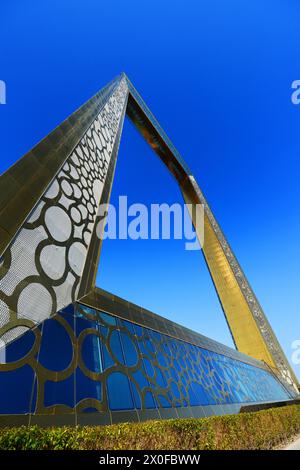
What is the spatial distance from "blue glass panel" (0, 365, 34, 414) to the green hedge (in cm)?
116

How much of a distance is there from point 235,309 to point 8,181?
27609 millimetres

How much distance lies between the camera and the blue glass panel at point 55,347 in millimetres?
5191

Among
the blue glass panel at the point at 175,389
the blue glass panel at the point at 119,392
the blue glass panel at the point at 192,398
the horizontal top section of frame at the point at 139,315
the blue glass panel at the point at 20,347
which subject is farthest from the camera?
the blue glass panel at the point at 192,398

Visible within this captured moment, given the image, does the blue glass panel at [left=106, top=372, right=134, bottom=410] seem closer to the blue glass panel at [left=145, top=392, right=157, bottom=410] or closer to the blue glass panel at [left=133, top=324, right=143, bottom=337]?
the blue glass panel at [left=145, top=392, right=157, bottom=410]

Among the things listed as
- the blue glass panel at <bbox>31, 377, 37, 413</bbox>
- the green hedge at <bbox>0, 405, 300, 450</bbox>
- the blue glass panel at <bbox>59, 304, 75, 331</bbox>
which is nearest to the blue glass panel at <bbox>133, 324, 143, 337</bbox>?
the blue glass panel at <bbox>59, 304, 75, 331</bbox>

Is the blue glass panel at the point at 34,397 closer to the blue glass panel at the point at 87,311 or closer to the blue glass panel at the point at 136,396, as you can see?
the blue glass panel at the point at 87,311

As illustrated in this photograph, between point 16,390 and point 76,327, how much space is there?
1.96 m

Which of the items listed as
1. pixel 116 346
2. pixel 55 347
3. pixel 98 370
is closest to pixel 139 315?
pixel 116 346

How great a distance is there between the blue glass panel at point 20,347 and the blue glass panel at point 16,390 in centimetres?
24

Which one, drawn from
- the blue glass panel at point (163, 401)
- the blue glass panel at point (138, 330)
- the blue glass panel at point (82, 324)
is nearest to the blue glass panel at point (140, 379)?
the blue glass panel at point (163, 401)

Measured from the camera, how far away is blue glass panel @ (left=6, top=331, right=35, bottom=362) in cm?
479

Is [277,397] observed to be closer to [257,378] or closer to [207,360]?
[257,378]

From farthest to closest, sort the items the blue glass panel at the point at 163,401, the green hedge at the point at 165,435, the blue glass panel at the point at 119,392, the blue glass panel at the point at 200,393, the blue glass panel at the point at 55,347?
the blue glass panel at the point at 200,393 → the blue glass panel at the point at 163,401 → the blue glass panel at the point at 119,392 → the blue glass panel at the point at 55,347 → the green hedge at the point at 165,435
